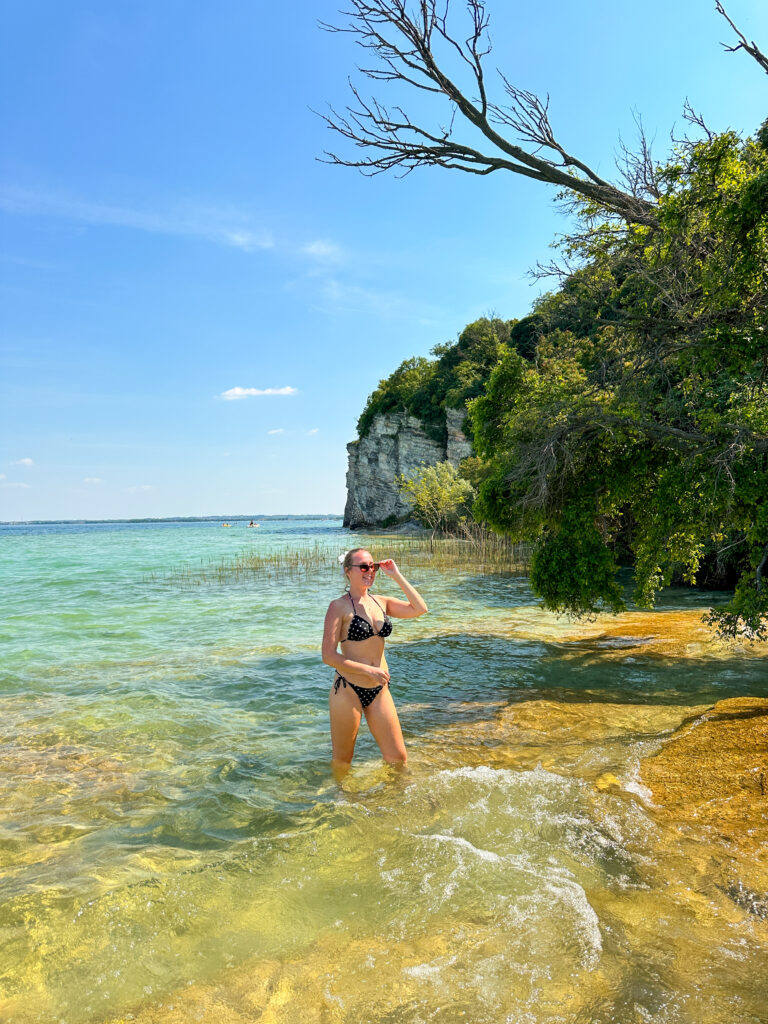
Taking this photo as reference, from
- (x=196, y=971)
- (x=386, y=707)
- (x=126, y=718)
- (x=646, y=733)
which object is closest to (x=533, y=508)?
(x=646, y=733)

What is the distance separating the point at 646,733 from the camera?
278 inches

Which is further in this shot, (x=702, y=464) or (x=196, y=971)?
(x=702, y=464)

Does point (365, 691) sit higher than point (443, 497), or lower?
lower

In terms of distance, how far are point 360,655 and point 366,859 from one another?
65.1 inches

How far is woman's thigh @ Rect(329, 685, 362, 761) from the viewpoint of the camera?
5.68 meters

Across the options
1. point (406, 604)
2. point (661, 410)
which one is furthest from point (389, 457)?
point (406, 604)

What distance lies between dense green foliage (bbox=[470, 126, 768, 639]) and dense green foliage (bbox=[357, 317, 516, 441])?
43773mm

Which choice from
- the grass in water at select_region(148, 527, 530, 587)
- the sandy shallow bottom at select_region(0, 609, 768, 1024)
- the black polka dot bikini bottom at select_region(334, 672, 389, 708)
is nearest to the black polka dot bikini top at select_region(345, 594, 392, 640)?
the black polka dot bikini bottom at select_region(334, 672, 389, 708)

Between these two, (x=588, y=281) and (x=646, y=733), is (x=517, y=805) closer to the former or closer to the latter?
(x=646, y=733)

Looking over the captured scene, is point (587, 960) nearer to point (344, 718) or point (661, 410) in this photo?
point (344, 718)

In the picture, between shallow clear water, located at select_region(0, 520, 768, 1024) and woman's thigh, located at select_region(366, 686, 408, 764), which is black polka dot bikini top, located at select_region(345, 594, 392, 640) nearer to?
woman's thigh, located at select_region(366, 686, 408, 764)

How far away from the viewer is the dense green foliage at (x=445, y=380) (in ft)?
187

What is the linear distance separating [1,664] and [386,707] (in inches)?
364

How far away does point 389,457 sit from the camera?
222 ft
